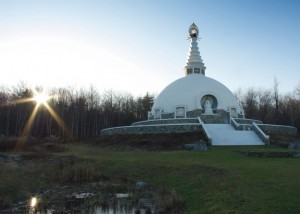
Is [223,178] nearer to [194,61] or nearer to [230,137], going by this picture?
[230,137]

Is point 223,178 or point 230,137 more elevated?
point 230,137

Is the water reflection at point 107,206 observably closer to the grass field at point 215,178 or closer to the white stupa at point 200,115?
the grass field at point 215,178

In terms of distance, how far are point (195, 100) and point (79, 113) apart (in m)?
21.8

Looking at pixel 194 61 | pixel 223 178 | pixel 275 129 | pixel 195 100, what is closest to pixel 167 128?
pixel 195 100

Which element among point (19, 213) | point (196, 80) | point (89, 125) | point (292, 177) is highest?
point (196, 80)

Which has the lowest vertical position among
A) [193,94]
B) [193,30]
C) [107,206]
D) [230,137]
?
[107,206]

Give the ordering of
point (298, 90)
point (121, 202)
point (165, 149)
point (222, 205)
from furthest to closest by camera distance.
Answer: point (298, 90), point (165, 149), point (121, 202), point (222, 205)

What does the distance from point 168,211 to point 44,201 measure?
4.26 meters

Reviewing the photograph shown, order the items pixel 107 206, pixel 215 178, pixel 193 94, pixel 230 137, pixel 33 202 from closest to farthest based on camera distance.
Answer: pixel 107 206, pixel 33 202, pixel 215 178, pixel 230 137, pixel 193 94

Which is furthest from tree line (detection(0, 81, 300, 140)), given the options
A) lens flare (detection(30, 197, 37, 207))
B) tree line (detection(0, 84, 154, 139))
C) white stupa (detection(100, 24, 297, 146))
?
lens flare (detection(30, 197, 37, 207))

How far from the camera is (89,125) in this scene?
165ft

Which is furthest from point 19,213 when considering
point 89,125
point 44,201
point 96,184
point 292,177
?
point 89,125

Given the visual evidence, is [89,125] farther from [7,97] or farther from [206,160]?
[206,160]

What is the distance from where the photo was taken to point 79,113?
50.4 m
